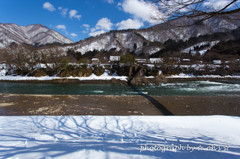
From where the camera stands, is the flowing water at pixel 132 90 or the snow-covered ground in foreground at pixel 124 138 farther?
the flowing water at pixel 132 90

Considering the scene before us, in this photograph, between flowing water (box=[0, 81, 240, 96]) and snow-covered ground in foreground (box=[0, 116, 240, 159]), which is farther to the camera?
flowing water (box=[0, 81, 240, 96])

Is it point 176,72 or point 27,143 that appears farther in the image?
point 176,72

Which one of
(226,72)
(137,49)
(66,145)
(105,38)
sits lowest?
(66,145)

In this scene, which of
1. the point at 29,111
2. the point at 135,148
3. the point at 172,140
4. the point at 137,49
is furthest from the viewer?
the point at 137,49

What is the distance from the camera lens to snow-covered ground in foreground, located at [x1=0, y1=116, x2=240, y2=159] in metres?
2.32

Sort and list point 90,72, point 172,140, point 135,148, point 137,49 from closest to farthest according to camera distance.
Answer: point 135,148 → point 172,140 → point 90,72 → point 137,49

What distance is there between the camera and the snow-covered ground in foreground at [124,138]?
2.32 meters

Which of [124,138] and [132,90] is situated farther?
[132,90]

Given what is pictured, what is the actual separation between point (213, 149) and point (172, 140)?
34.0 inches

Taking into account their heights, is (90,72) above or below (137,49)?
below

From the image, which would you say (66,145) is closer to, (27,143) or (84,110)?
(27,143)

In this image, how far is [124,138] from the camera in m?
3.18

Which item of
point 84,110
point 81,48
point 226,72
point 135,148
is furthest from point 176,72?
point 81,48

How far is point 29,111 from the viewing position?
6531mm
